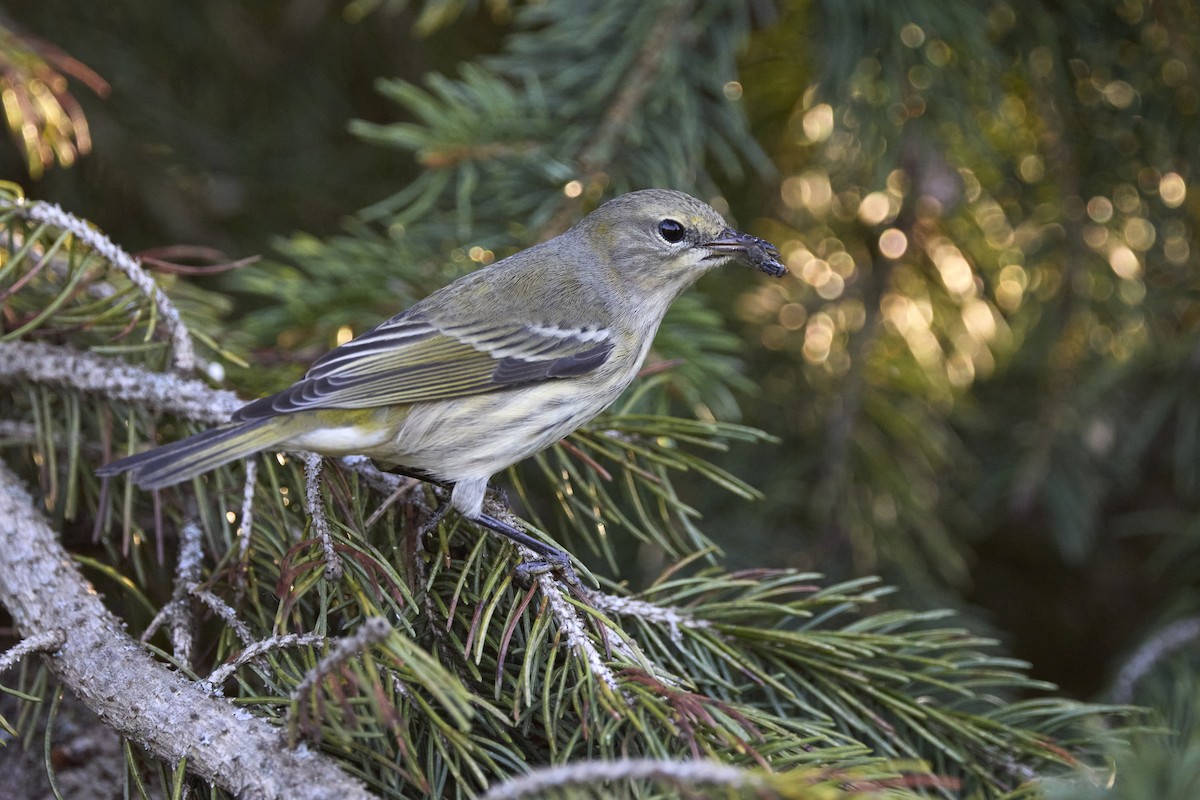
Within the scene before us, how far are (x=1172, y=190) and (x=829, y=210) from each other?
1.12 m

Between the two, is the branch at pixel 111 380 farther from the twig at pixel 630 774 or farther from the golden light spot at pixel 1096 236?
the golden light spot at pixel 1096 236

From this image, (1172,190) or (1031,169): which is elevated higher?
(1031,169)

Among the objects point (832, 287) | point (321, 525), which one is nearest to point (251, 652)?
Result: point (321, 525)

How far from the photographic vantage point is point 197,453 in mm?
2129

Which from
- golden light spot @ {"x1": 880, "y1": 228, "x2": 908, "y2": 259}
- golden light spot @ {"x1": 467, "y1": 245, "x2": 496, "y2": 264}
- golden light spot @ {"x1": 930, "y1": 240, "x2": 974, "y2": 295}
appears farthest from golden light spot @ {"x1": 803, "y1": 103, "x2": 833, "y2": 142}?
golden light spot @ {"x1": 467, "y1": 245, "x2": 496, "y2": 264}

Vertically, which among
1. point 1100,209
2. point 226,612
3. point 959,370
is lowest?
point 959,370

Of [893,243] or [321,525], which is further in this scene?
[893,243]

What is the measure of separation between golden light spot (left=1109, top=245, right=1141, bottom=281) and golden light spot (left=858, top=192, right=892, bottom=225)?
745 mm

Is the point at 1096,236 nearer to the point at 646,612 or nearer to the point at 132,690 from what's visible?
the point at 646,612

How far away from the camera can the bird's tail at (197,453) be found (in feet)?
6.74

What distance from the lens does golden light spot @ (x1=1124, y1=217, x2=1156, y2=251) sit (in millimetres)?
3568

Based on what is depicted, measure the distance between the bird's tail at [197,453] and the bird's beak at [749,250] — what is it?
Result: 1429 mm

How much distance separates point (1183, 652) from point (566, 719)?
6.40 feet

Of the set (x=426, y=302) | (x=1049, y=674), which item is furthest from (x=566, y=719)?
(x=1049, y=674)
